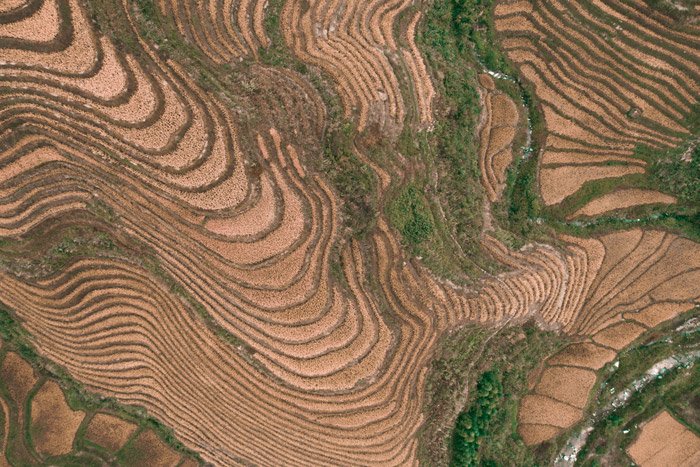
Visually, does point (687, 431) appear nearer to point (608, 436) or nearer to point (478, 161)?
point (608, 436)

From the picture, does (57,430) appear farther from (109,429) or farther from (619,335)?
(619,335)

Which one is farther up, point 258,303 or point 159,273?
point 258,303

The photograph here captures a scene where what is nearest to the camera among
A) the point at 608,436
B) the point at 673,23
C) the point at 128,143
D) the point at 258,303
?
the point at 128,143

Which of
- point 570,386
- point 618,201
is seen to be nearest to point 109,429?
point 570,386

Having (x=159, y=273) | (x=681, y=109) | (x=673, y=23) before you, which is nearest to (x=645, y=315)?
(x=681, y=109)

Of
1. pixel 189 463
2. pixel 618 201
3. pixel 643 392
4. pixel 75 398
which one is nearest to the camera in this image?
pixel 75 398

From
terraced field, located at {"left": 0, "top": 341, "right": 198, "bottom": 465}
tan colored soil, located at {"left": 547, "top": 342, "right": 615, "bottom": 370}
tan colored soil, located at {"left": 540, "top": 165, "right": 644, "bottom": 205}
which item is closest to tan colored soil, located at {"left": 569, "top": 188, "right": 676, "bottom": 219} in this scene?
tan colored soil, located at {"left": 540, "top": 165, "right": 644, "bottom": 205}
